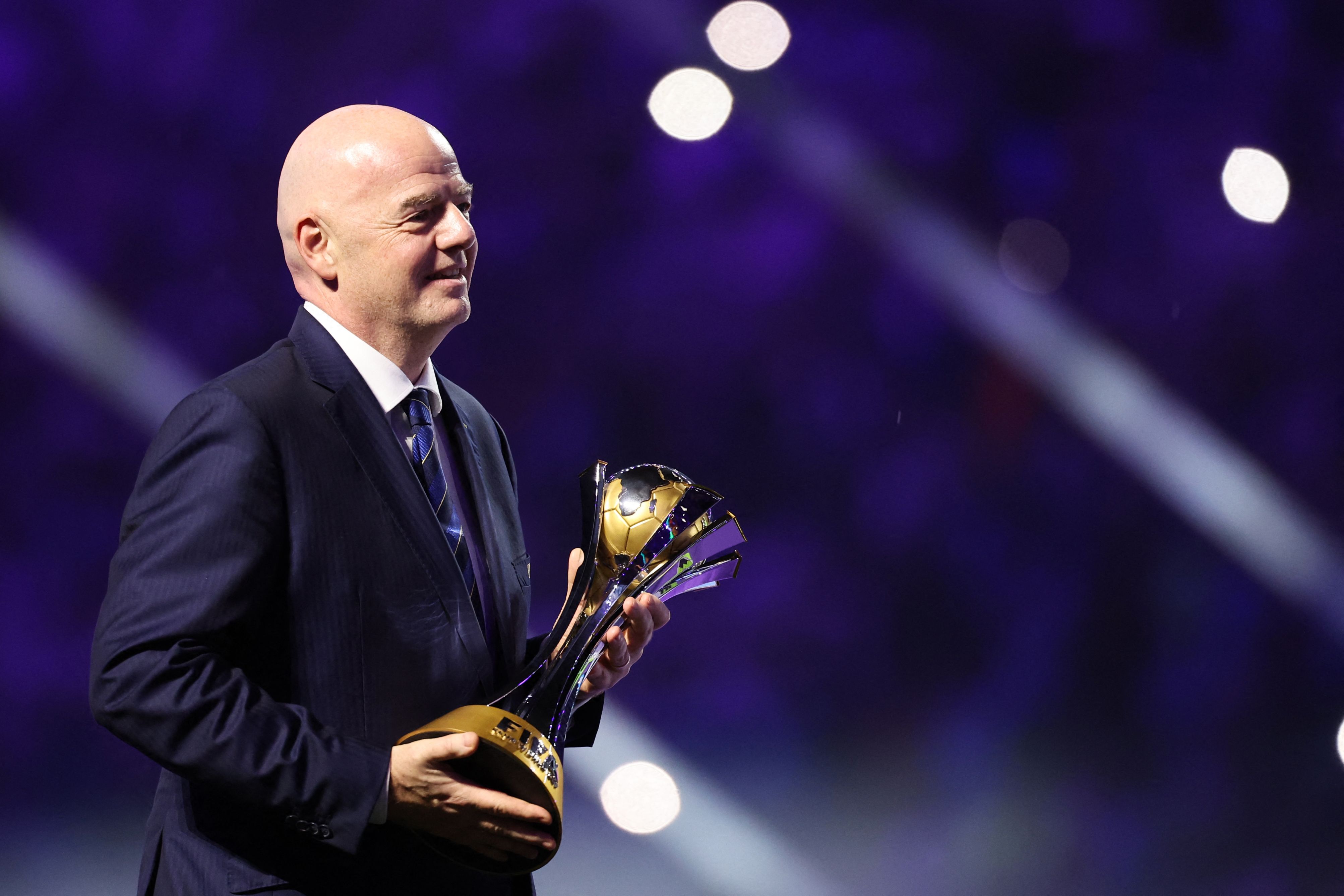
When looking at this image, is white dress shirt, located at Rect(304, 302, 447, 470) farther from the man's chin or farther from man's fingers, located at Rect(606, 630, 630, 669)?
man's fingers, located at Rect(606, 630, 630, 669)

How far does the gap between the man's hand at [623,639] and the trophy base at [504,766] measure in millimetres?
145

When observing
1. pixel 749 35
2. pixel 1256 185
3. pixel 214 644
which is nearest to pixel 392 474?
pixel 214 644

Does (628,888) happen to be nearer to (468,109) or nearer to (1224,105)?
(468,109)

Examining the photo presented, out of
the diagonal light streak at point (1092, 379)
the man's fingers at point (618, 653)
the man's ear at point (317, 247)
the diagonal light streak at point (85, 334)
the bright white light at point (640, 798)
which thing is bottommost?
the man's fingers at point (618, 653)

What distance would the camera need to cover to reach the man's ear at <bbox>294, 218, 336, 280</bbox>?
1.04m

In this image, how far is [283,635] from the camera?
0.95 m

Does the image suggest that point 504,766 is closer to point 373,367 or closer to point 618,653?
point 618,653

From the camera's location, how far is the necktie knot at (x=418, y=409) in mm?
1043

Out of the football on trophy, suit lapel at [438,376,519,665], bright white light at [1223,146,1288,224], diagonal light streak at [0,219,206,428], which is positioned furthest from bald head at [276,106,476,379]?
bright white light at [1223,146,1288,224]

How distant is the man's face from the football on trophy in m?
0.22

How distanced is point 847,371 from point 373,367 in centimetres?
130

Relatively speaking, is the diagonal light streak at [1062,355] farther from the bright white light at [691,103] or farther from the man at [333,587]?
the man at [333,587]

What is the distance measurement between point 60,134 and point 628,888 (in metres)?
1.50

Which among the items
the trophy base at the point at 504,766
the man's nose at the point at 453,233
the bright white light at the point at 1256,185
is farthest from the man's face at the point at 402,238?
the bright white light at the point at 1256,185
